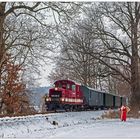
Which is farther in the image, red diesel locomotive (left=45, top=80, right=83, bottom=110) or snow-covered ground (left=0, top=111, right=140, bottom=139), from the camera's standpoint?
red diesel locomotive (left=45, top=80, right=83, bottom=110)

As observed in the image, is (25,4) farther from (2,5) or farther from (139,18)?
(139,18)

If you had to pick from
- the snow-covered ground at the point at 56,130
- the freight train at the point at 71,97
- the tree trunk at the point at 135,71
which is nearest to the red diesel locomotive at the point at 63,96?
the freight train at the point at 71,97

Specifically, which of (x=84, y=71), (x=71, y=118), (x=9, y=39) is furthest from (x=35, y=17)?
(x=84, y=71)

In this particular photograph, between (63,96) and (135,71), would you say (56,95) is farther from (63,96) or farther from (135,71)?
(135,71)

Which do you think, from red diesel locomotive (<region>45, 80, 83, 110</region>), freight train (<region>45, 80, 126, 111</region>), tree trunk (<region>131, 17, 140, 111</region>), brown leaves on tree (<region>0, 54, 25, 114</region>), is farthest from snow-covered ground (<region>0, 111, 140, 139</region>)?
brown leaves on tree (<region>0, 54, 25, 114</region>)

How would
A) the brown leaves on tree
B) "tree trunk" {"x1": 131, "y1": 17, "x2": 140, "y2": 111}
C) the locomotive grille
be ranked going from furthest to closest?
the brown leaves on tree < "tree trunk" {"x1": 131, "y1": 17, "x2": 140, "y2": 111} < the locomotive grille

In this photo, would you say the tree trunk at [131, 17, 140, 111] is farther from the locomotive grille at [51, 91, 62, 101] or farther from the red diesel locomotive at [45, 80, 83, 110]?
the locomotive grille at [51, 91, 62, 101]

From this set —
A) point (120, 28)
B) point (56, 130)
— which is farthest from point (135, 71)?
point (56, 130)

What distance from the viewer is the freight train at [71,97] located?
37.9 metres

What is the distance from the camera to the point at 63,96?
37969mm

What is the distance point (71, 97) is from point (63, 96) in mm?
2189

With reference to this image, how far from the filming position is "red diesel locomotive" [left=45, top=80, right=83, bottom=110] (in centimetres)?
3769

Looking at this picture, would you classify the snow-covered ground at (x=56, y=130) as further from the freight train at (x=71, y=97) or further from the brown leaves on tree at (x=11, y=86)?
the brown leaves on tree at (x=11, y=86)

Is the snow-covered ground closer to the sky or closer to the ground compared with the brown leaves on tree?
closer to the ground
